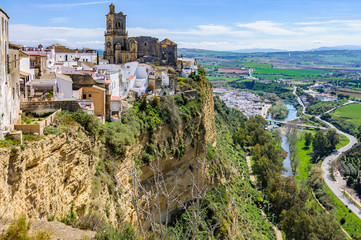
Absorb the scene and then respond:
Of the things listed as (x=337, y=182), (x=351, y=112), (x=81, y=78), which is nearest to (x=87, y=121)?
(x=81, y=78)

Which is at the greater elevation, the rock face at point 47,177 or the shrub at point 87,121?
the shrub at point 87,121

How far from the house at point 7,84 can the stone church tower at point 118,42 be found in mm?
21263

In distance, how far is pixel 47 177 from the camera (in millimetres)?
10648

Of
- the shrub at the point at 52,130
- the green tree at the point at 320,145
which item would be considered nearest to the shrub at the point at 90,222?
the shrub at the point at 52,130

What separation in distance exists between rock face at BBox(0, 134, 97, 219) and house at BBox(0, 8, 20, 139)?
1184 millimetres

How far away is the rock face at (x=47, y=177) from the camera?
9008mm

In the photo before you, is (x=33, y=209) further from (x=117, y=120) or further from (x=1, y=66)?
(x=117, y=120)

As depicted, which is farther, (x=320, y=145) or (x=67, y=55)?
(x=320, y=145)

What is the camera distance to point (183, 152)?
2266 centimetres

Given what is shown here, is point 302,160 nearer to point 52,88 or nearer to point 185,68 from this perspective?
point 185,68

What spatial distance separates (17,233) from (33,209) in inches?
115

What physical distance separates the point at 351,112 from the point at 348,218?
225 ft

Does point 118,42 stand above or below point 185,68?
above

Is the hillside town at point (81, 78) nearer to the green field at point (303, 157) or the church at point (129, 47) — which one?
the church at point (129, 47)
